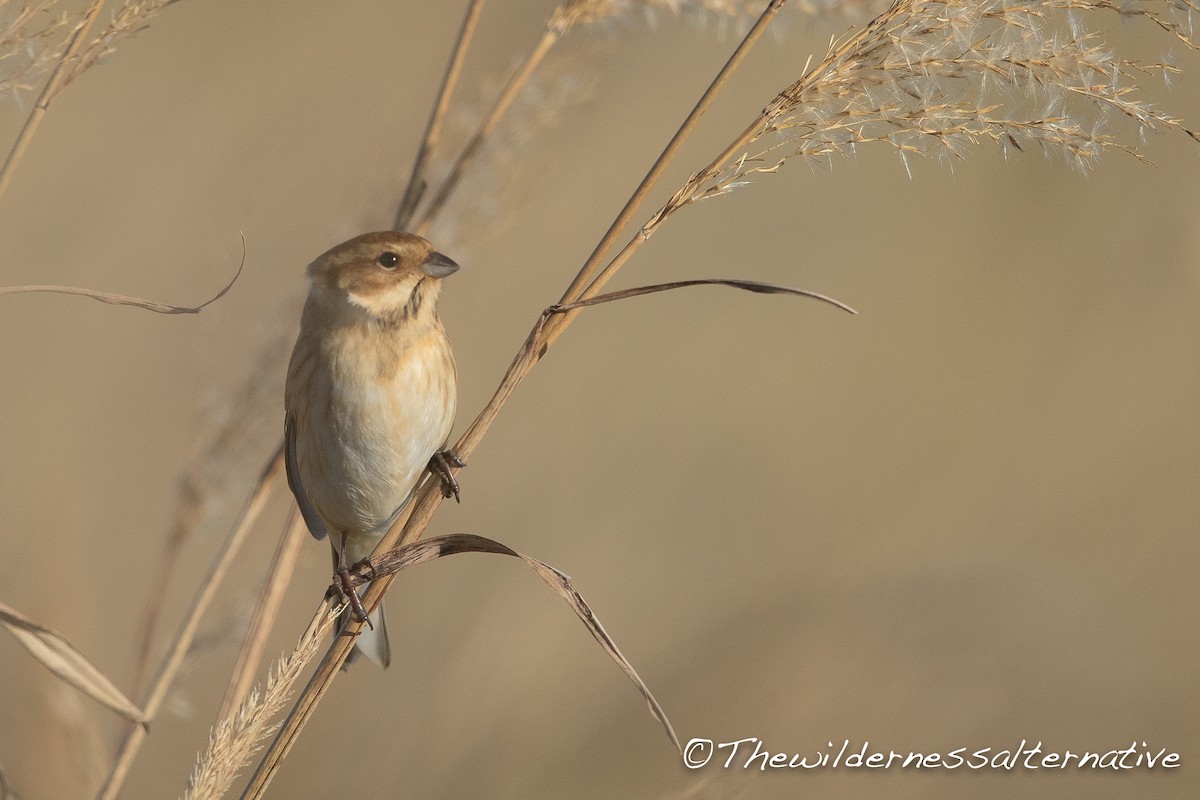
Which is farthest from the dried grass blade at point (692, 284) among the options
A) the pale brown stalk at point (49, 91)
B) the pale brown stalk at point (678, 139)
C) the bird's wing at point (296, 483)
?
the bird's wing at point (296, 483)

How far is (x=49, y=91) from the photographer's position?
5.36 ft

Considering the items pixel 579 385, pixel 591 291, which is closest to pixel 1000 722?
pixel 591 291

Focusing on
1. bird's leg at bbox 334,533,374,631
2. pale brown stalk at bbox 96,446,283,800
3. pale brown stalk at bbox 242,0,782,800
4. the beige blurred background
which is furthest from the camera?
the beige blurred background

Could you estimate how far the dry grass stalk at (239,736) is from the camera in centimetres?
140

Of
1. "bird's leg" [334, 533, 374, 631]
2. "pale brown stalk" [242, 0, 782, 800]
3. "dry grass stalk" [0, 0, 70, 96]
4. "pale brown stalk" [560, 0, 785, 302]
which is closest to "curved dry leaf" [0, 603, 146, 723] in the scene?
"pale brown stalk" [242, 0, 782, 800]

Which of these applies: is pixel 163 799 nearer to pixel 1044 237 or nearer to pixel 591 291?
pixel 591 291

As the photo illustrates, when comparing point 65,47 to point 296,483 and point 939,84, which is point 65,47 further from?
point 939,84

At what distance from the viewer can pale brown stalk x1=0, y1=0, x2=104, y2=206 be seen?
1621 mm

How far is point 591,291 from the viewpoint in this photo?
5.17 ft

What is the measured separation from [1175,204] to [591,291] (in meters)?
2.44

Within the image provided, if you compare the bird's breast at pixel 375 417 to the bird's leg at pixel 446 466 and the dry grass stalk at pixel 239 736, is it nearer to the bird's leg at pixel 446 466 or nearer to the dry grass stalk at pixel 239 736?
the bird's leg at pixel 446 466

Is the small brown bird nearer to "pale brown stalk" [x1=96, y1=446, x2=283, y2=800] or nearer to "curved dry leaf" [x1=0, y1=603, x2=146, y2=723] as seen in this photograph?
"pale brown stalk" [x1=96, y1=446, x2=283, y2=800]

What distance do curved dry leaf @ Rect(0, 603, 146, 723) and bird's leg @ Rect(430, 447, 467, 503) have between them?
0.56 meters

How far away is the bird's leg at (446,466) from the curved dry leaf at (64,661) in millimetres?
560
